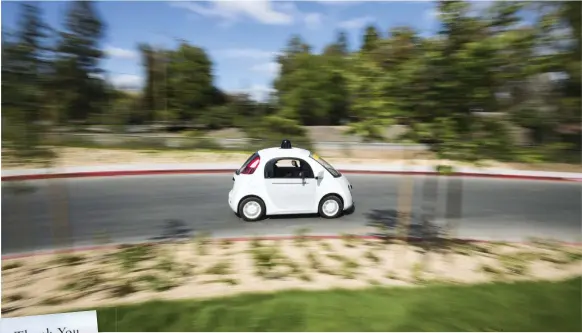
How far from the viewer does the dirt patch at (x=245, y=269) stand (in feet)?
12.8

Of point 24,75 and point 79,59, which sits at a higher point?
point 79,59

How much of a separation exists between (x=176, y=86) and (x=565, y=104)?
4.26 metres

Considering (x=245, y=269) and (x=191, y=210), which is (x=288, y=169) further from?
(x=191, y=210)

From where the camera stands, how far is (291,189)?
180 inches

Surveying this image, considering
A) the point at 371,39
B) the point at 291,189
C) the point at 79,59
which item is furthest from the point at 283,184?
the point at 79,59

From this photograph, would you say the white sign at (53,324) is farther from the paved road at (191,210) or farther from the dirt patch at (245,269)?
the paved road at (191,210)

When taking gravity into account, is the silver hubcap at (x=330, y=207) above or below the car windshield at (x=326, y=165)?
below

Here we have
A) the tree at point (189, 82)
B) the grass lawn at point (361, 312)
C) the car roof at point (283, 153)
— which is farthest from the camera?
the car roof at point (283, 153)

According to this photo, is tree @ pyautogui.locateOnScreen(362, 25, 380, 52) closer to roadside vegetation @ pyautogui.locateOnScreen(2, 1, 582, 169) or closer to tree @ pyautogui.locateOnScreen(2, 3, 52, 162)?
roadside vegetation @ pyautogui.locateOnScreen(2, 1, 582, 169)

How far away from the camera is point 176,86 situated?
14.8 feet

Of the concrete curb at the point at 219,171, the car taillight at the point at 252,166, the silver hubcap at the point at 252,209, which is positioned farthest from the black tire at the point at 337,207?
the car taillight at the point at 252,166

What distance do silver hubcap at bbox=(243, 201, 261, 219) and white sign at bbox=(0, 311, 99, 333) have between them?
1.90m

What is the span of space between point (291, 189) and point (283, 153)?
1.49 ft

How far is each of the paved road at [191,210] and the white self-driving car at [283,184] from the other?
0.15 metres
